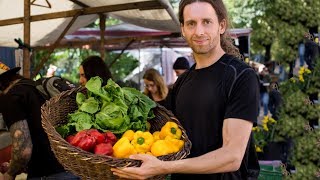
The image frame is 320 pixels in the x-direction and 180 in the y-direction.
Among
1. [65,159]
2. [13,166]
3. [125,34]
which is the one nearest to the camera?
[65,159]

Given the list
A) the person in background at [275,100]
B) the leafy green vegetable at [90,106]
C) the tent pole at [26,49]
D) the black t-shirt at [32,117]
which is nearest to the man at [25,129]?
the black t-shirt at [32,117]

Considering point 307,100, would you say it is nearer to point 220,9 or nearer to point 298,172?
point 298,172

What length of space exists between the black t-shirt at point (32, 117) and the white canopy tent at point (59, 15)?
5.97 ft

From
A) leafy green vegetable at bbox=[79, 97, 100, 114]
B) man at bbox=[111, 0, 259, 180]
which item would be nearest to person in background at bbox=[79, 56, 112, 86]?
leafy green vegetable at bbox=[79, 97, 100, 114]

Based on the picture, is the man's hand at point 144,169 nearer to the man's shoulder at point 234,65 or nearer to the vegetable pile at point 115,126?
the vegetable pile at point 115,126

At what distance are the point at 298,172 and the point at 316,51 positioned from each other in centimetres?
136

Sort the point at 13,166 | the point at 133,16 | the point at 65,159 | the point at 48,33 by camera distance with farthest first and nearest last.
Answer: the point at 48,33 → the point at 133,16 → the point at 13,166 → the point at 65,159

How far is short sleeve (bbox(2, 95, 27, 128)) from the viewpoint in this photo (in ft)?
10.7

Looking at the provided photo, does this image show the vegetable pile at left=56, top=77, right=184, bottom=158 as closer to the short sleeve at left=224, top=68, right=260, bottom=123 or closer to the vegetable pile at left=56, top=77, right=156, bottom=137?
the vegetable pile at left=56, top=77, right=156, bottom=137

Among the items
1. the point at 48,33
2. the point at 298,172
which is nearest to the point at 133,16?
the point at 48,33

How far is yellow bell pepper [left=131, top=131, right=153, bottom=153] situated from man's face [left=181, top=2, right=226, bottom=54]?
468mm

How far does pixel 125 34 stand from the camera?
11.2 metres

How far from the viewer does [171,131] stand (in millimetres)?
2219

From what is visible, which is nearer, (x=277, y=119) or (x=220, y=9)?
(x=220, y=9)
